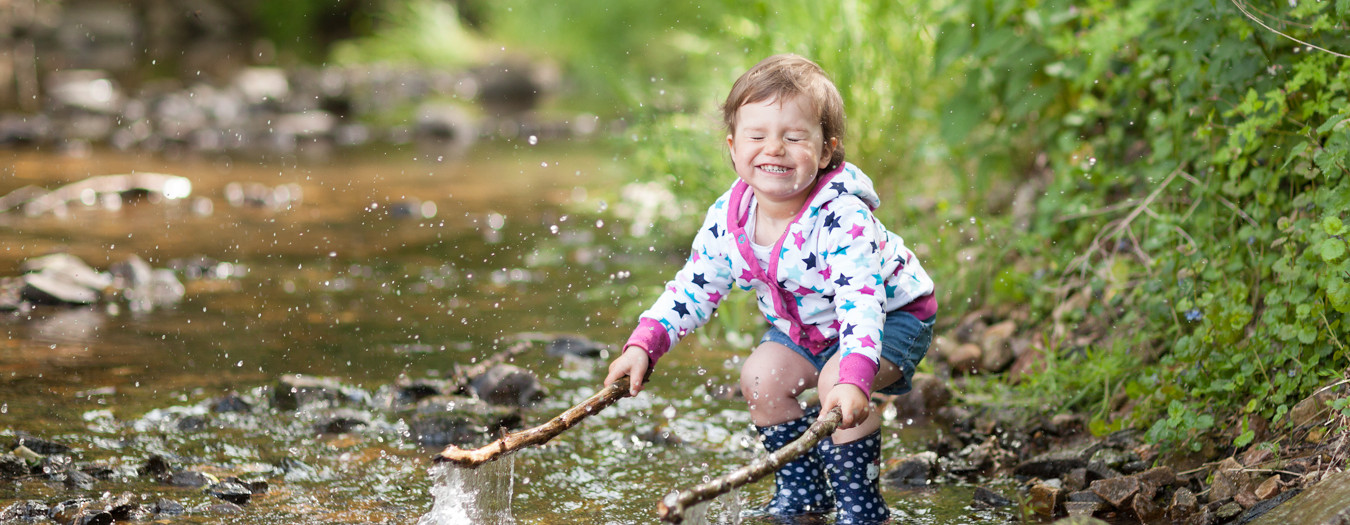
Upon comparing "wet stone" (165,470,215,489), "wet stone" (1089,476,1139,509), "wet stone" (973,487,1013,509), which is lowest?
"wet stone" (1089,476,1139,509)

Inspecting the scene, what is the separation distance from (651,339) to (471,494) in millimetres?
557

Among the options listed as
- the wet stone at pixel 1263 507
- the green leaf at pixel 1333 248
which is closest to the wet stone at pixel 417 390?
the wet stone at pixel 1263 507

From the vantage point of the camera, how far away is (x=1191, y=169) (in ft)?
11.9

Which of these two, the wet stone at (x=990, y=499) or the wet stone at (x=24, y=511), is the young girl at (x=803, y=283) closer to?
the wet stone at (x=990, y=499)

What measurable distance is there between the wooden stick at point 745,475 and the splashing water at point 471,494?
2.33ft

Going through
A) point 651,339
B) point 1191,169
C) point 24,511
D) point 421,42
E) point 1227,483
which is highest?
point 421,42

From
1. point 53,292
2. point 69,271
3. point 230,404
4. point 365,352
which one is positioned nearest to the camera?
point 230,404

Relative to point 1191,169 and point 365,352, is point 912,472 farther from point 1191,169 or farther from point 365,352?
point 365,352

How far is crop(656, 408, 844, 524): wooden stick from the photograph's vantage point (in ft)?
6.39

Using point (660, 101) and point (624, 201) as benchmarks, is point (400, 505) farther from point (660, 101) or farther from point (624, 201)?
point (624, 201)

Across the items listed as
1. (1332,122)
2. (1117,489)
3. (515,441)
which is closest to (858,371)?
(515,441)

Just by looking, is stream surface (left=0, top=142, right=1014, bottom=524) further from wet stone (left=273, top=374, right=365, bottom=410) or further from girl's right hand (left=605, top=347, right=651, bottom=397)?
girl's right hand (left=605, top=347, right=651, bottom=397)

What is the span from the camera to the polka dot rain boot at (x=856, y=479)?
2.69 meters

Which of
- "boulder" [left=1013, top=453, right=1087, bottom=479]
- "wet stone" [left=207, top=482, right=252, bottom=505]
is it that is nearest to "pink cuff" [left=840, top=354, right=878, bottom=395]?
"boulder" [left=1013, top=453, right=1087, bottom=479]
